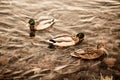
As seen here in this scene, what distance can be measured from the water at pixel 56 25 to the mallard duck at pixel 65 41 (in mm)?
84

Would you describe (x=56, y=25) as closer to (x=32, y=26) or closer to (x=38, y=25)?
(x=38, y=25)

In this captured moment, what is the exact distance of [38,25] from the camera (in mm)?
4004

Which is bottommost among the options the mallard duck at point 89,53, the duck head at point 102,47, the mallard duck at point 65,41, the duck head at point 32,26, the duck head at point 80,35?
the mallard duck at point 89,53

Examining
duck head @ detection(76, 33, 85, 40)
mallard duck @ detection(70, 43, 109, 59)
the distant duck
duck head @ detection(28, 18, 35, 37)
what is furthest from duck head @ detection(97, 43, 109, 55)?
duck head @ detection(28, 18, 35, 37)

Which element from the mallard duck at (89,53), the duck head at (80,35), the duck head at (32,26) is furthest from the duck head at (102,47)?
the duck head at (32,26)

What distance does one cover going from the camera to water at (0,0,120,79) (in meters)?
3.44

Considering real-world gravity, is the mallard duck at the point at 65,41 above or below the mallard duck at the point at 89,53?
above

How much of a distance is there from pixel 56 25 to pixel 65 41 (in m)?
0.59

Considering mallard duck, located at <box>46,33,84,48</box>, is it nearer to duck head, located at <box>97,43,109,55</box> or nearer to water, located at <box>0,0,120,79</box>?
water, located at <box>0,0,120,79</box>

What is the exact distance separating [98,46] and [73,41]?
0.41m

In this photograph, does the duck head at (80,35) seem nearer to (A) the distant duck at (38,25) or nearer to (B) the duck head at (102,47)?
(B) the duck head at (102,47)

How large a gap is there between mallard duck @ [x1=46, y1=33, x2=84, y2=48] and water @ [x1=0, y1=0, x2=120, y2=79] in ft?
0.28

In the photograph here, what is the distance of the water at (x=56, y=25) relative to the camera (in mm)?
3439

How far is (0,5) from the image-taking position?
4.77 meters
